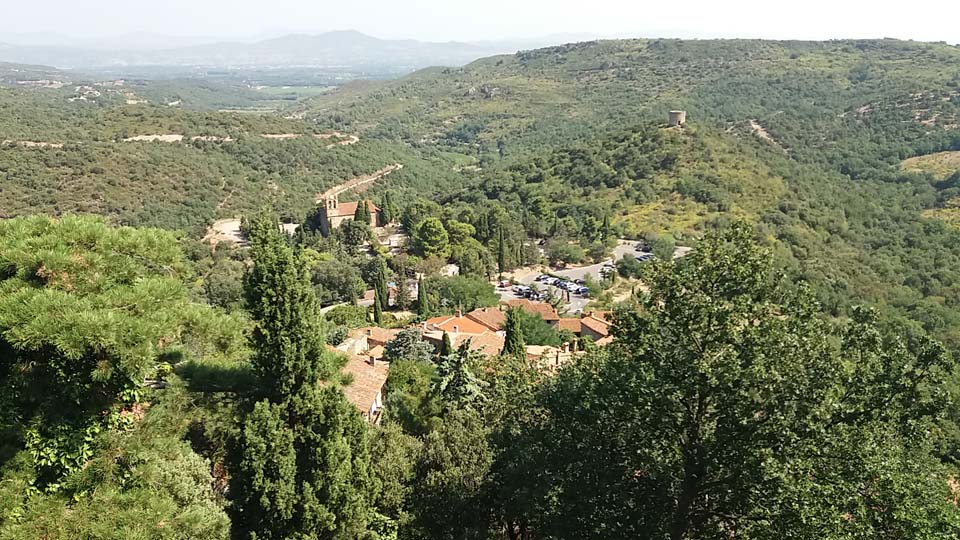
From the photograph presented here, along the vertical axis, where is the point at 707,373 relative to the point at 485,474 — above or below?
above

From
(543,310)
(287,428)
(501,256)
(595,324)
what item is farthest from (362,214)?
(287,428)

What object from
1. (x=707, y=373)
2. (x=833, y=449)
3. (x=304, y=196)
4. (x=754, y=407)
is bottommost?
(x=304, y=196)

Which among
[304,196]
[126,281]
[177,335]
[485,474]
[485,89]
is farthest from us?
[485,89]

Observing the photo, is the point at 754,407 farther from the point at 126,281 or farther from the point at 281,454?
the point at 126,281

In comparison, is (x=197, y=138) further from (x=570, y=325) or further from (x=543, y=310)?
(x=570, y=325)

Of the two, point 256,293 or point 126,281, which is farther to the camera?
point 256,293

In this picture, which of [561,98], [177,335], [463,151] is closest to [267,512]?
[177,335]

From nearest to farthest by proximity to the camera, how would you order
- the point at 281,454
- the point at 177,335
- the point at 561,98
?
the point at 177,335 < the point at 281,454 < the point at 561,98
